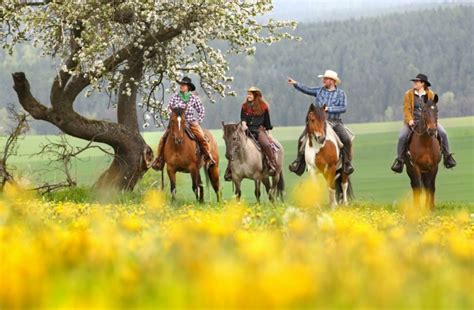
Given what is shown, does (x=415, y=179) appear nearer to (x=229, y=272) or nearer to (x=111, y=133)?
(x=111, y=133)

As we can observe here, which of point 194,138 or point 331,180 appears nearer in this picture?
point 331,180

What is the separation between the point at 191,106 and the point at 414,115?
4419mm

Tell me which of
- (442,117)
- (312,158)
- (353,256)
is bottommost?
(442,117)

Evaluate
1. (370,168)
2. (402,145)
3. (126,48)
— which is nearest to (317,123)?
(402,145)

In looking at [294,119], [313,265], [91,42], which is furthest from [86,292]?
[294,119]

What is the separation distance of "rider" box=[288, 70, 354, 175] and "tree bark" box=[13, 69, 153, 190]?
6747 mm

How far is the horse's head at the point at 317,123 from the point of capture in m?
18.3

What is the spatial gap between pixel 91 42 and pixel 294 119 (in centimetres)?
7281

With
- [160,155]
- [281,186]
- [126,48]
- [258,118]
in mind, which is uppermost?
[126,48]

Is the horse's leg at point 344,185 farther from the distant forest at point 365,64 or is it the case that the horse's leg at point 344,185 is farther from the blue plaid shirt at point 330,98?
the distant forest at point 365,64

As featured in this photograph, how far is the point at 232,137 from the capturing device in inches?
767

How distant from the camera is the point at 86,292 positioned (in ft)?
7.93

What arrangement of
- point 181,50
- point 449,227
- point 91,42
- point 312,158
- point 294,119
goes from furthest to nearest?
1. point 294,119
2. point 181,50
3. point 91,42
4. point 312,158
5. point 449,227

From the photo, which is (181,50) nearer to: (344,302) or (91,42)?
(91,42)
